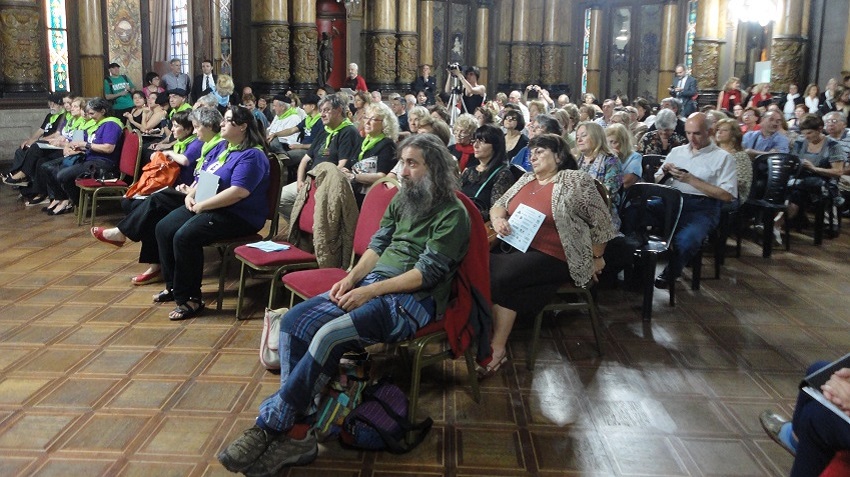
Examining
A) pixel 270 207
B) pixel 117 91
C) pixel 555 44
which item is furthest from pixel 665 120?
pixel 555 44

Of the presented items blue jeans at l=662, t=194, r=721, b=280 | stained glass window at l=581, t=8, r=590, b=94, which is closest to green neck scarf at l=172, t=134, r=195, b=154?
blue jeans at l=662, t=194, r=721, b=280

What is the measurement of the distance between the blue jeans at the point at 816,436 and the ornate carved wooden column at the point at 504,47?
17567mm

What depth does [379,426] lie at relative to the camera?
9.76 ft

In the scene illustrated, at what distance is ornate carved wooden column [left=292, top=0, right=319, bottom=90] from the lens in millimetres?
13164

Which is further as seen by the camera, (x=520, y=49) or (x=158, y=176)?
(x=520, y=49)

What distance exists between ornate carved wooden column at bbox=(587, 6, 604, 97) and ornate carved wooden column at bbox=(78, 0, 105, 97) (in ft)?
39.9

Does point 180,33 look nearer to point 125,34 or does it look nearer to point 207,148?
point 125,34

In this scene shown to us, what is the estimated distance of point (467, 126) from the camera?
5742 millimetres

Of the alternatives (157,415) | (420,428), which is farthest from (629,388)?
(157,415)

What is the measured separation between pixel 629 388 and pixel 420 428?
1.16 m

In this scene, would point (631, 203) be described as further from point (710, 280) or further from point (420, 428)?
point (420, 428)

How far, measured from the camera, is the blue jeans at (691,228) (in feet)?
16.8

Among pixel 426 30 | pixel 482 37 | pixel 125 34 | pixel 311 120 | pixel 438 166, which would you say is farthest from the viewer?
pixel 482 37

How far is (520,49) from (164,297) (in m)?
15.6
